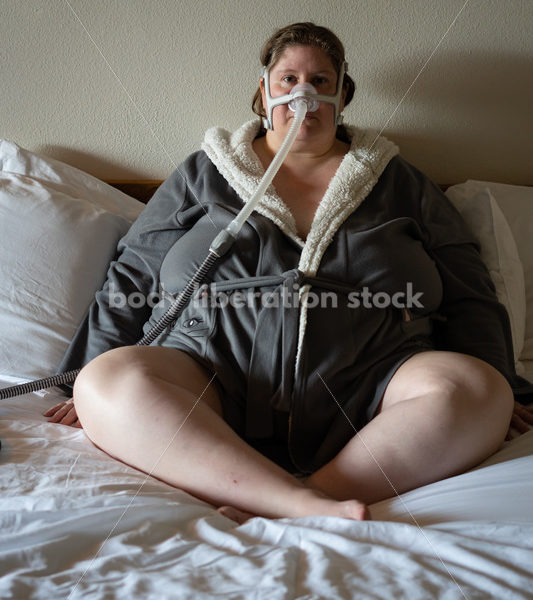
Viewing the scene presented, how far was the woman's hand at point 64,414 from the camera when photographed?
1.00m

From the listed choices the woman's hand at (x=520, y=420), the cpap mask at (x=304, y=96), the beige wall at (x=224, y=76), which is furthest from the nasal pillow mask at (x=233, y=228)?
the woman's hand at (x=520, y=420)

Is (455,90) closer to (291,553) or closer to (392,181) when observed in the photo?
(392,181)

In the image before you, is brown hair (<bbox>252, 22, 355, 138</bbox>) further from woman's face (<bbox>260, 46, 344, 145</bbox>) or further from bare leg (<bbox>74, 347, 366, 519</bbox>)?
bare leg (<bbox>74, 347, 366, 519</bbox>)

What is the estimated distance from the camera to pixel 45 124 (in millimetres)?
1458

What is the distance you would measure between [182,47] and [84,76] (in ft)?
0.79

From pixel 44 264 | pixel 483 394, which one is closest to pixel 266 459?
pixel 483 394

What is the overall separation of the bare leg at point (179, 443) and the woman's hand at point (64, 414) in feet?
0.38

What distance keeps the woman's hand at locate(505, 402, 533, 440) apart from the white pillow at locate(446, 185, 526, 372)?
17 cm

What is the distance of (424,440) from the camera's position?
80 cm

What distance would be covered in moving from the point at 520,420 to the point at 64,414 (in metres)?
0.76

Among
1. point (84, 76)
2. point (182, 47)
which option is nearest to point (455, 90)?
point (182, 47)

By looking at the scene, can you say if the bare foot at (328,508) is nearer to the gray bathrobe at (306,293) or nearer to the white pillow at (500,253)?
the gray bathrobe at (306,293)

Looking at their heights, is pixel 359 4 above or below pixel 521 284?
above

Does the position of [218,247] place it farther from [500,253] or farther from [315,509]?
[500,253]
